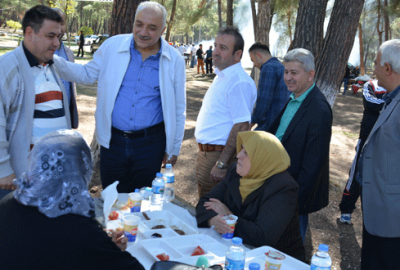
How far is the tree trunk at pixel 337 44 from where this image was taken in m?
6.09

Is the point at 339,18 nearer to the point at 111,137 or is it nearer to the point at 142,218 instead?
the point at 111,137

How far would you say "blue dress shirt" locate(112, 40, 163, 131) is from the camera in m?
3.33

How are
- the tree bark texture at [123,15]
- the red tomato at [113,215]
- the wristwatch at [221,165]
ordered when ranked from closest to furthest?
the red tomato at [113,215] < the wristwatch at [221,165] < the tree bark texture at [123,15]

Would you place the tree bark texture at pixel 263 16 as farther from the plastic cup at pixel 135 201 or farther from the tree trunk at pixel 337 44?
the plastic cup at pixel 135 201

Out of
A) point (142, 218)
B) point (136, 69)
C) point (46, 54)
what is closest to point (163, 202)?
point (142, 218)

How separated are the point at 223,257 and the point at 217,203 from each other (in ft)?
1.83

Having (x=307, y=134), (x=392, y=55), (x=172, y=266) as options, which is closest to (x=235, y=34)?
(x=307, y=134)

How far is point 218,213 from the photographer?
274 cm

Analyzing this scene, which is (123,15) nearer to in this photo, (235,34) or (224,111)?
(235,34)

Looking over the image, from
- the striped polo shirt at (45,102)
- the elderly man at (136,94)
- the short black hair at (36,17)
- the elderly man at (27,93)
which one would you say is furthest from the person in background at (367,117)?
the short black hair at (36,17)

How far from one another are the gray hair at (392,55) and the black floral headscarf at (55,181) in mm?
2172

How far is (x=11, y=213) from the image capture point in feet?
5.20

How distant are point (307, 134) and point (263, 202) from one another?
2.60ft

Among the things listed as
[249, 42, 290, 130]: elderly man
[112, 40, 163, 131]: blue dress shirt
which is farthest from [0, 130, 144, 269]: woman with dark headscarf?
[249, 42, 290, 130]: elderly man
